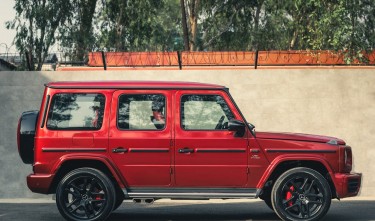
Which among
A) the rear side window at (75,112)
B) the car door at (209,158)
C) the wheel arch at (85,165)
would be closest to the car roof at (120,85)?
the rear side window at (75,112)

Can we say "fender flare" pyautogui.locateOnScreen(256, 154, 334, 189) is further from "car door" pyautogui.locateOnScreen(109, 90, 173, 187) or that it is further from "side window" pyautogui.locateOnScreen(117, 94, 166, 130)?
"side window" pyautogui.locateOnScreen(117, 94, 166, 130)

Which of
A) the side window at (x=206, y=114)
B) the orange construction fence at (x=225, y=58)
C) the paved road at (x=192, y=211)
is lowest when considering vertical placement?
the paved road at (x=192, y=211)

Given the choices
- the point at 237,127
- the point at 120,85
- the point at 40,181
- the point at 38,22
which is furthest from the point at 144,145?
the point at 38,22

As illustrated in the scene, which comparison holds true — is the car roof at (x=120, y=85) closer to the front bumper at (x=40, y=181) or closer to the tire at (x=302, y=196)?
the front bumper at (x=40, y=181)

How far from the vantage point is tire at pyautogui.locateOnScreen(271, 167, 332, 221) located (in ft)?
36.2

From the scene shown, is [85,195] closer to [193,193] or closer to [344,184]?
[193,193]

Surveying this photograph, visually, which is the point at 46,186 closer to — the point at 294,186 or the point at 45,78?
the point at 294,186

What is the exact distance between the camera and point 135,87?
11.4 m

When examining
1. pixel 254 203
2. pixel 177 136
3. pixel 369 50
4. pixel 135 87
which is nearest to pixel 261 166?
pixel 177 136

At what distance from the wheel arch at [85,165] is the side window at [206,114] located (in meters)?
1.11

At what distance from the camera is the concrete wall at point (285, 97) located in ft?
56.6

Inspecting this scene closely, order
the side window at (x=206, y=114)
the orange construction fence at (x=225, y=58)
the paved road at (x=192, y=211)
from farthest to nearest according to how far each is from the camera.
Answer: the orange construction fence at (x=225, y=58) < the paved road at (x=192, y=211) < the side window at (x=206, y=114)

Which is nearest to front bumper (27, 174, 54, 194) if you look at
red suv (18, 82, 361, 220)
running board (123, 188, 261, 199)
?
red suv (18, 82, 361, 220)

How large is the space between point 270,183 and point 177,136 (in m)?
1.46
